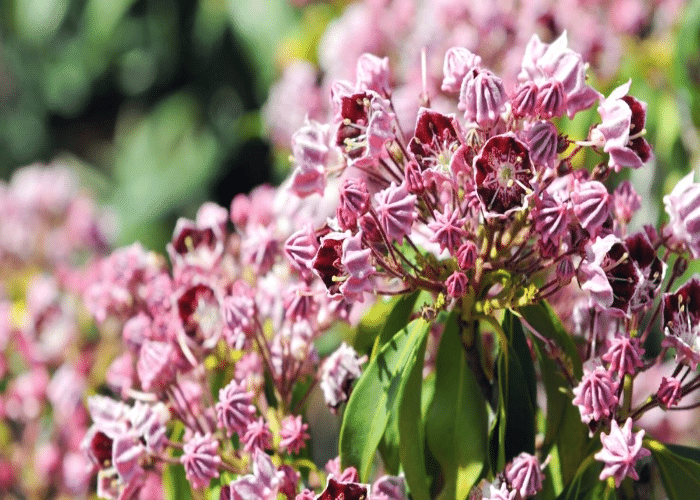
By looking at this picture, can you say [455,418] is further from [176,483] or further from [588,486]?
[176,483]

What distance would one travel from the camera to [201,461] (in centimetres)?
98

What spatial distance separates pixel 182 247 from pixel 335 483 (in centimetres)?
46

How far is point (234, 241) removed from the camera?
129 cm

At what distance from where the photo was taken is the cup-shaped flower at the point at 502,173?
2.83ft

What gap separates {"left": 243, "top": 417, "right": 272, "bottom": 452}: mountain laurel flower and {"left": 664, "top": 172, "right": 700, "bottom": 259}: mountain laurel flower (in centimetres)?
47

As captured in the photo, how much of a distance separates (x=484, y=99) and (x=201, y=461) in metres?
0.47

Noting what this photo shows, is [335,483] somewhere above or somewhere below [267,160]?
below

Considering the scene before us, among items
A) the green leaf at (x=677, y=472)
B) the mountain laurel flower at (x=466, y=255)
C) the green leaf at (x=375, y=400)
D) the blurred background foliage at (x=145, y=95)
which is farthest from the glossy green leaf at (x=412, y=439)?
the blurred background foliage at (x=145, y=95)

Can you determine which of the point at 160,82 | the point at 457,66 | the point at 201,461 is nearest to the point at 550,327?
the point at 457,66

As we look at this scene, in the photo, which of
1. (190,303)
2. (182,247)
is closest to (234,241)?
(182,247)

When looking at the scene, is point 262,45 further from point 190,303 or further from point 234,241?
point 190,303

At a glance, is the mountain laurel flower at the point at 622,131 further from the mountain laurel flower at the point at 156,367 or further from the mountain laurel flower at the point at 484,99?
the mountain laurel flower at the point at 156,367

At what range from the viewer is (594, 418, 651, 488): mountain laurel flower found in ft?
2.83

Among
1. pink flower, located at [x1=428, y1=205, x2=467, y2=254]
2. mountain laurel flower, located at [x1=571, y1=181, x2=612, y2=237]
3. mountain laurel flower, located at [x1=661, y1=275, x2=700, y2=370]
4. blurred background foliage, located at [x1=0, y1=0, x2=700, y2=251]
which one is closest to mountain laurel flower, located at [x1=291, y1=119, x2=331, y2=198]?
pink flower, located at [x1=428, y1=205, x2=467, y2=254]
